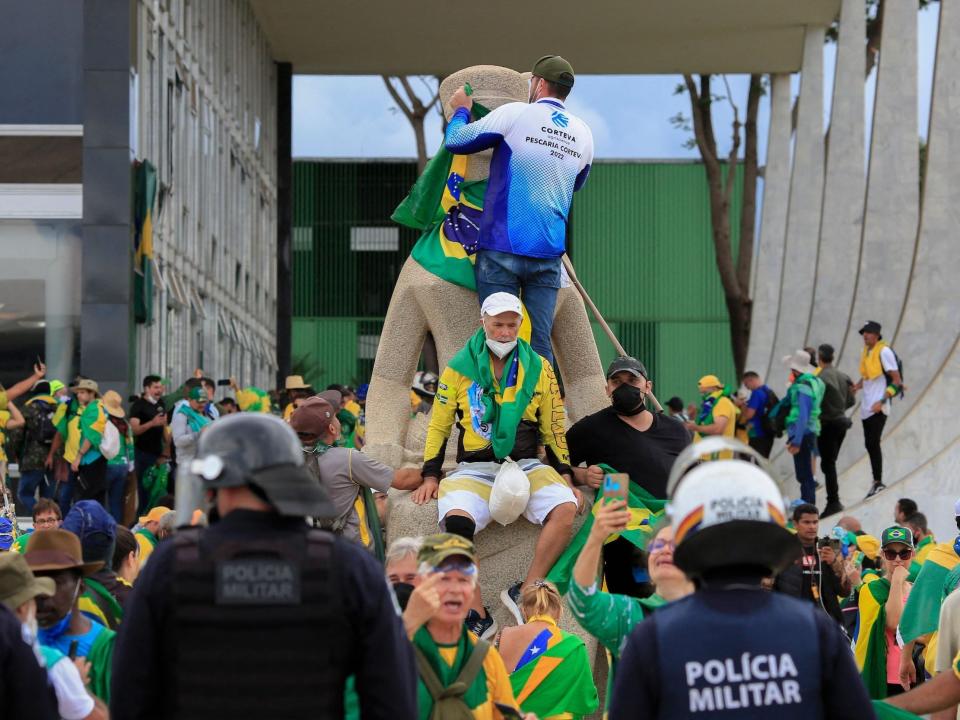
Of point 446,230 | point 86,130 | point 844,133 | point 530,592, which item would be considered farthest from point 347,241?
point 530,592

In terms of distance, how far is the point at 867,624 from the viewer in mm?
10016

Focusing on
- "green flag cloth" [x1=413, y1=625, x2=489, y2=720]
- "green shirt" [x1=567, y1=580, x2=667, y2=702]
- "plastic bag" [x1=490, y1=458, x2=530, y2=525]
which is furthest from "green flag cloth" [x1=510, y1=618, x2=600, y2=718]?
"plastic bag" [x1=490, y1=458, x2=530, y2=525]

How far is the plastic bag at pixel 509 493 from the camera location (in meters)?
9.80

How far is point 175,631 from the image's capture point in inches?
157

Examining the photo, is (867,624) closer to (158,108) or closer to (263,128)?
(158,108)

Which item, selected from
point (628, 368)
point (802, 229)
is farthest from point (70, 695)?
point (802, 229)

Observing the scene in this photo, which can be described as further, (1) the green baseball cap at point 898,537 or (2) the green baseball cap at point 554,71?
(2) the green baseball cap at point 554,71

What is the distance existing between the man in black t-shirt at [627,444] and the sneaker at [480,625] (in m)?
0.84

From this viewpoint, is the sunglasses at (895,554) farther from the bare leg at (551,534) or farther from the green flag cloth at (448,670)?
the green flag cloth at (448,670)

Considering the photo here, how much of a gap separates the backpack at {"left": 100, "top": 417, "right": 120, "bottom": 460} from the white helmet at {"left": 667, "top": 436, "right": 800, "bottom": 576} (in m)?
13.1

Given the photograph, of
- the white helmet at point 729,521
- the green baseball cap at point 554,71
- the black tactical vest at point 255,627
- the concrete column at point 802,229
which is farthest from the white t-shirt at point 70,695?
the concrete column at point 802,229

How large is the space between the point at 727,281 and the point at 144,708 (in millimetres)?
38905

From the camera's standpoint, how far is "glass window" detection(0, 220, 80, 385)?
2238 centimetres

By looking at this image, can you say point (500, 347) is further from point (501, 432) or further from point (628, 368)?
point (628, 368)
